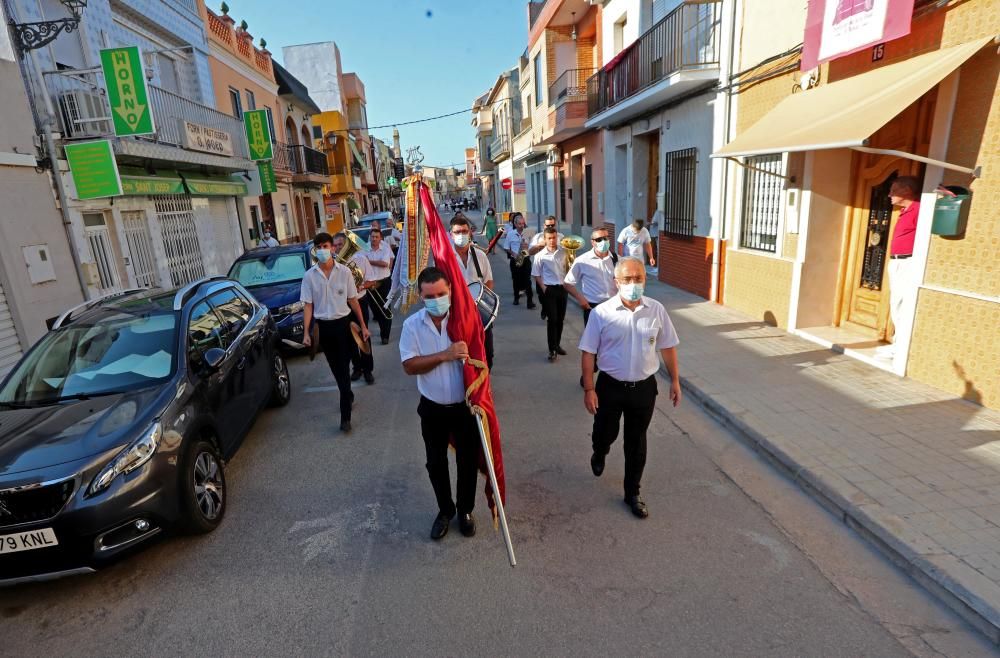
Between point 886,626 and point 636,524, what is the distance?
4.59 feet

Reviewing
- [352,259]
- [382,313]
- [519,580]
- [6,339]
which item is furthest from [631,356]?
[6,339]

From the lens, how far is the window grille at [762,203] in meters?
7.83

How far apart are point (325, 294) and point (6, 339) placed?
19.0 ft

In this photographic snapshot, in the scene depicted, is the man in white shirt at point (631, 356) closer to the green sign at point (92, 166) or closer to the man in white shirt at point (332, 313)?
the man in white shirt at point (332, 313)

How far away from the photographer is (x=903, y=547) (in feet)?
10.2

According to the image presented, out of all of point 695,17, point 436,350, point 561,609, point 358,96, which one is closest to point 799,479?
point 561,609

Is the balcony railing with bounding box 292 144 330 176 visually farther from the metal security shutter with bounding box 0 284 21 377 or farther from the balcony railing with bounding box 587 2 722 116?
the metal security shutter with bounding box 0 284 21 377

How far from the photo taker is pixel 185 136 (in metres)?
12.1

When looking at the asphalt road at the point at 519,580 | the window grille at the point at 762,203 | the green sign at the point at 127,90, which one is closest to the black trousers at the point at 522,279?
the window grille at the point at 762,203

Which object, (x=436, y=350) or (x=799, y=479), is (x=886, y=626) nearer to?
(x=799, y=479)

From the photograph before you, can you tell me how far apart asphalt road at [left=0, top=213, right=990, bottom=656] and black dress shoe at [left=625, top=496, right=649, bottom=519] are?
0.07 m

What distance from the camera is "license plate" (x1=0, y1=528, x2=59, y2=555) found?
2.96 m

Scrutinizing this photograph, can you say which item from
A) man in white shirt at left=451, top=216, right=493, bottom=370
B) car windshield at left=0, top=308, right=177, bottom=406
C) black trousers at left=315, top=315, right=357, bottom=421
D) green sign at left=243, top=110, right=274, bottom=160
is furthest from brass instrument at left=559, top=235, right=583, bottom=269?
green sign at left=243, top=110, right=274, bottom=160

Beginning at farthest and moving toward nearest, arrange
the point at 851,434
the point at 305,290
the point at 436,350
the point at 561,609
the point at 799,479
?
the point at 305,290 < the point at 851,434 < the point at 799,479 < the point at 436,350 < the point at 561,609
